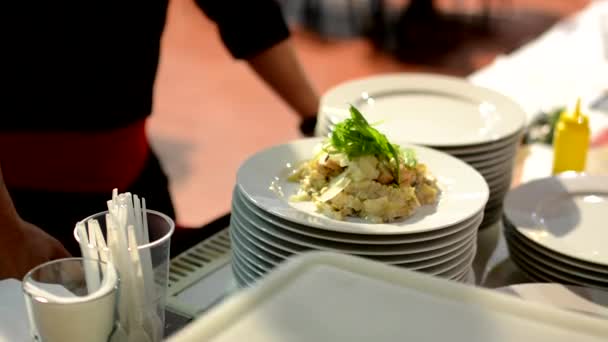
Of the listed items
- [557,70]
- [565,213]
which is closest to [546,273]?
[565,213]

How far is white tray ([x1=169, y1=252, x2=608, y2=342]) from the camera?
0.58m

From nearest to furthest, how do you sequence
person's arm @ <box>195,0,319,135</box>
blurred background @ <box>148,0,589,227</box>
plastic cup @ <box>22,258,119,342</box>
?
1. plastic cup @ <box>22,258,119,342</box>
2. person's arm @ <box>195,0,319,135</box>
3. blurred background @ <box>148,0,589,227</box>

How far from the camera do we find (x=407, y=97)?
4.71 ft

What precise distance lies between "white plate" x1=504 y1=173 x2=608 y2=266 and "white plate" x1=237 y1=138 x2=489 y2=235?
113 mm

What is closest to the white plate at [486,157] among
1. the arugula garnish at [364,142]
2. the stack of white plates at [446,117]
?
the stack of white plates at [446,117]

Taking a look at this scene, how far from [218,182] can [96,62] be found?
221 centimetres

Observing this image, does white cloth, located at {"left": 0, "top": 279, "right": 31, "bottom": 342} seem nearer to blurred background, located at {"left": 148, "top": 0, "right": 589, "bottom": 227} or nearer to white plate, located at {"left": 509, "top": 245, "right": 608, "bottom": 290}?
white plate, located at {"left": 509, "top": 245, "right": 608, "bottom": 290}

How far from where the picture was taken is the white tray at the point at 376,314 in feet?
1.91

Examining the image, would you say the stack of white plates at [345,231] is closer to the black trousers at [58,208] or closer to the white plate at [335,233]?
the white plate at [335,233]

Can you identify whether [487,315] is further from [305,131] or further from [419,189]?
[305,131]

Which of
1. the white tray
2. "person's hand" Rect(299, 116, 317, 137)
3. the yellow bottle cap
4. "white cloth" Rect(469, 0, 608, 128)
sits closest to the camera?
the white tray

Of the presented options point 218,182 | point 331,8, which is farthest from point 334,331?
point 331,8

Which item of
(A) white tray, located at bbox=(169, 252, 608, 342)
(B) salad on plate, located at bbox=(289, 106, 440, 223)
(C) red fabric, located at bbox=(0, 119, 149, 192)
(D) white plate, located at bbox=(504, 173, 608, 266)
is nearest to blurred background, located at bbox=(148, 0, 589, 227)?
(C) red fabric, located at bbox=(0, 119, 149, 192)

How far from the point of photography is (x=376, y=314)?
60 cm
